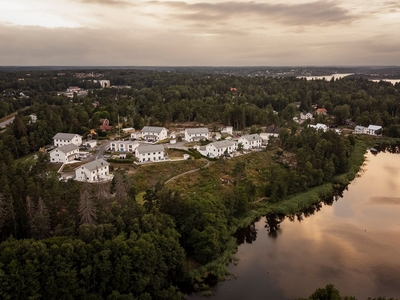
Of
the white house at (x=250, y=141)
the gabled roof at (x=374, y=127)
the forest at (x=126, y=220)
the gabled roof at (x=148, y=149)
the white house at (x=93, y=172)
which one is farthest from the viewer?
the gabled roof at (x=374, y=127)

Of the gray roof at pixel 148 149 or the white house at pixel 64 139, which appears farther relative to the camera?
the white house at pixel 64 139

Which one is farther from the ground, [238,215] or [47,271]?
[47,271]

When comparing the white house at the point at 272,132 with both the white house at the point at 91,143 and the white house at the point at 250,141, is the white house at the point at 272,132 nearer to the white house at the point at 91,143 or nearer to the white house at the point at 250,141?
the white house at the point at 250,141

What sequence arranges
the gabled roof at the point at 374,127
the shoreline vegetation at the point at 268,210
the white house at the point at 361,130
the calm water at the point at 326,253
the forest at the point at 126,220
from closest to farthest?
the forest at the point at 126,220, the calm water at the point at 326,253, the shoreline vegetation at the point at 268,210, the gabled roof at the point at 374,127, the white house at the point at 361,130

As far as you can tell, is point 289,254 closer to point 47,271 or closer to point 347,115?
point 47,271

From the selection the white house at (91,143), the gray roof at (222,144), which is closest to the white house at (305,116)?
the gray roof at (222,144)

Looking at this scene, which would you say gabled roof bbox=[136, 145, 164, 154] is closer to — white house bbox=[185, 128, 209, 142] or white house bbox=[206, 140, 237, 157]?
white house bbox=[206, 140, 237, 157]

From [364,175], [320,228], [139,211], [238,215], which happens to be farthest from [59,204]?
[364,175]

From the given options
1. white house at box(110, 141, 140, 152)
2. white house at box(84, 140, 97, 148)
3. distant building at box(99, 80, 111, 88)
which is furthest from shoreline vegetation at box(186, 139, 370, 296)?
distant building at box(99, 80, 111, 88)

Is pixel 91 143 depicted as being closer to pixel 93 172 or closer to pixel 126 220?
pixel 93 172
